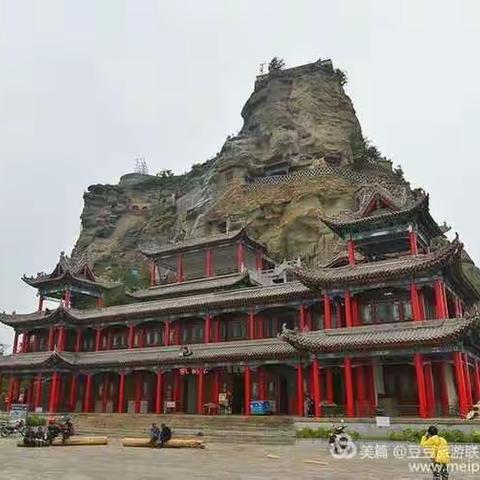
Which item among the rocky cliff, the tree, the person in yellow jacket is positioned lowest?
the person in yellow jacket

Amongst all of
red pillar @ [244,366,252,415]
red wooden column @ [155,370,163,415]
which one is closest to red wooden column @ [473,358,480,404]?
red pillar @ [244,366,252,415]

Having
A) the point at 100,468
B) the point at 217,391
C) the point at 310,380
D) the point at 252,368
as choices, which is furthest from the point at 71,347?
the point at 100,468

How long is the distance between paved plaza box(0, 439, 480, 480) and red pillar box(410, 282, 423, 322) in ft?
28.5

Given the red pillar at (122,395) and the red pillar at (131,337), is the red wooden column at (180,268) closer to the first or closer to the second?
the red pillar at (131,337)

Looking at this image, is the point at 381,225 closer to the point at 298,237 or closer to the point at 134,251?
the point at 298,237

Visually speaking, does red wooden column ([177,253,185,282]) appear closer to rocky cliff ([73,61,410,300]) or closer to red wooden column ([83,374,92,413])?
rocky cliff ([73,61,410,300])

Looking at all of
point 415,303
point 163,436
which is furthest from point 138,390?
point 415,303

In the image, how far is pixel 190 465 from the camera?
1534 centimetres

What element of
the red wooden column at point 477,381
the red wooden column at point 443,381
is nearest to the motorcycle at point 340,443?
the red wooden column at point 443,381

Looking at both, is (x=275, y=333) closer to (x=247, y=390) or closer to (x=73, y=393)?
(x=247, y=390)

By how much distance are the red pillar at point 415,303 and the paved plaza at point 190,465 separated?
8680 mm

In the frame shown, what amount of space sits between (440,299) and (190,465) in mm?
15819

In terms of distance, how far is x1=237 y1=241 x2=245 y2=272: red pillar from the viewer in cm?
4118

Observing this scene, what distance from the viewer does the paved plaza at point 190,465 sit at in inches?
508
